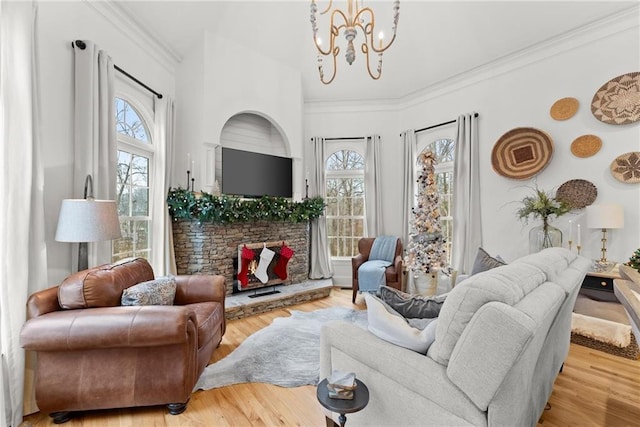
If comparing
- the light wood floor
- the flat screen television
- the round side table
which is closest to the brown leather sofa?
the light wood floor

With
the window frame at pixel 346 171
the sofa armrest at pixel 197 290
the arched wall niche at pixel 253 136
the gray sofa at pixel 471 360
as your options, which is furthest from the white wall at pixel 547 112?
the sofa armrest at pixel 197 290

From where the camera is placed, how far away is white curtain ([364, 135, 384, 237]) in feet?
17.0

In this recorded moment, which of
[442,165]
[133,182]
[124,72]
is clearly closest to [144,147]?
[133,182]

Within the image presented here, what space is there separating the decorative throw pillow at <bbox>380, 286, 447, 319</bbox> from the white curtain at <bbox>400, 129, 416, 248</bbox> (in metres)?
3.46

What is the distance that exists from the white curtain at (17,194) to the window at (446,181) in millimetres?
Result: 4733

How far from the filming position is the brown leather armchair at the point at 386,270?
4.04 meters

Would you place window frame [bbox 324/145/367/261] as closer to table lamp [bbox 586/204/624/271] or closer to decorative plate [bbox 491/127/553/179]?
decorative plate [bbox 491/127/553/179]

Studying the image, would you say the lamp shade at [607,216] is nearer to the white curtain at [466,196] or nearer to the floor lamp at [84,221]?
the white curtain at [466,196]

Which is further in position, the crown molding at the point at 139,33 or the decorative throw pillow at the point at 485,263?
the crown molding at the point at 139,33

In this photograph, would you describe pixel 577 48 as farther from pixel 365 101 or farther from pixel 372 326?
pixel 372 326

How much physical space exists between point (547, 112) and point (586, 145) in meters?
0.61

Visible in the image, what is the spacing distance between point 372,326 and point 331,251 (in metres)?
3.96

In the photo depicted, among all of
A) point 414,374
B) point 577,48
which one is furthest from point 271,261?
point 577,48

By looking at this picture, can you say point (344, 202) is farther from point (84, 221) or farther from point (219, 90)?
point (84, 221)
